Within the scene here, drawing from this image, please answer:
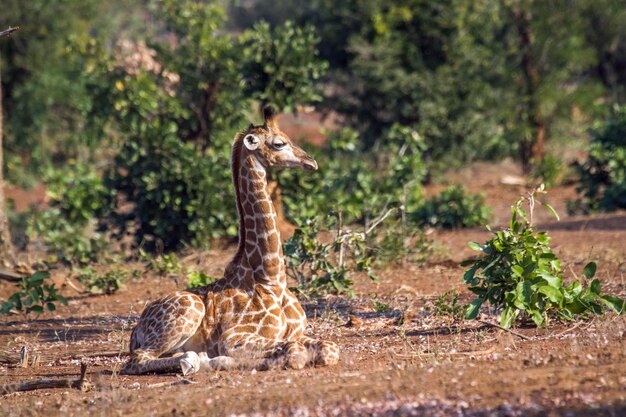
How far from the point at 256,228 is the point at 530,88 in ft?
56.0

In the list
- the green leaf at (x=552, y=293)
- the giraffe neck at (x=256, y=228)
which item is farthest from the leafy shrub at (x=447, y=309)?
the giraffe neck at (x=256, y=228)

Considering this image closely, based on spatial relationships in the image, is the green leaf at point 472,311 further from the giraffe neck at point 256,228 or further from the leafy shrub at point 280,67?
the leafy shrub at point 280,67

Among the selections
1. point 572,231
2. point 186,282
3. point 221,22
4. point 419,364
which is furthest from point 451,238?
point 419,364

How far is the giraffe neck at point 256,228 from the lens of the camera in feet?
24.9

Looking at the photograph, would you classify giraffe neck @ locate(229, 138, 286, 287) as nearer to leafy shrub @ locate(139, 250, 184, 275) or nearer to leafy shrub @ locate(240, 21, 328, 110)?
leafy shrub @ locate(139, 250, 184, 275)

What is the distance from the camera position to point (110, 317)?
33.8 feet

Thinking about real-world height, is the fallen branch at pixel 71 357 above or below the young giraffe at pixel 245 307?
below

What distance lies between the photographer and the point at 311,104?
19969 mm

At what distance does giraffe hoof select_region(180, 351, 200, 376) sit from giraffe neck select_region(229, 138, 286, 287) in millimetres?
825

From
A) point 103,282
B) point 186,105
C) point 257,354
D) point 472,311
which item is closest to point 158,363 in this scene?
point 257,354

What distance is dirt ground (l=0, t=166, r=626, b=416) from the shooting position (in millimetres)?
5562

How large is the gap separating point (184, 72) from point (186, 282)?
5.46 m

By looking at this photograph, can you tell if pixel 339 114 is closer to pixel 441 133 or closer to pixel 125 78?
pixel 441 133

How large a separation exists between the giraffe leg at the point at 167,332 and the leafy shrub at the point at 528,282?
206cm
